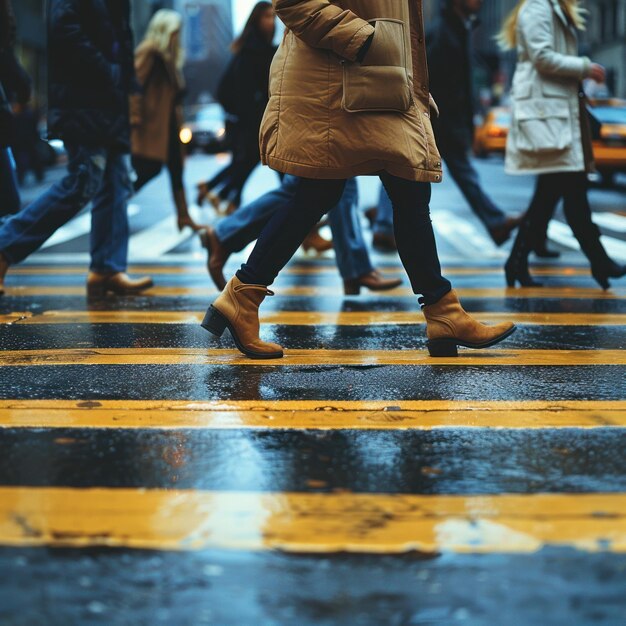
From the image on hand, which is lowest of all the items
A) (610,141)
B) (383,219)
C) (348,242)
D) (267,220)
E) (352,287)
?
(610,141)

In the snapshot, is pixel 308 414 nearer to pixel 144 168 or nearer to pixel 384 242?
pixel 384 242

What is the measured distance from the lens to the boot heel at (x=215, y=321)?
16.5 feet

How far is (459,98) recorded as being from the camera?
972cm

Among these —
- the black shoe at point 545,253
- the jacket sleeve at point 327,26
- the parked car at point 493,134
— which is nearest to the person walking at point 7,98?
the jacket sleeve at point 327,26

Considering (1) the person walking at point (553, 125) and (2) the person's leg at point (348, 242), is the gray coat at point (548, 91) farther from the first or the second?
(2) the person's leg at point (348, 242)

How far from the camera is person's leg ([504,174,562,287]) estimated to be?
755cm

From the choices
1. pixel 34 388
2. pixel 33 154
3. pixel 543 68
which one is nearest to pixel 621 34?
pixel 33 154

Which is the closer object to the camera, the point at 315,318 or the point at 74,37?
the point at 315,318

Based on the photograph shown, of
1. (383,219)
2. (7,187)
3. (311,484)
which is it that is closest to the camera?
(311,484)

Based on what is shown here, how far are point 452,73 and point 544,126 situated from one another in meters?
2.37

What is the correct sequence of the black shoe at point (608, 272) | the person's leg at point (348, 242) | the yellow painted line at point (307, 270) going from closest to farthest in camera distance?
the person's leg at point (348, 242) → the black shoe at point (608, 272) → the yellow painted line at point (307, 270)

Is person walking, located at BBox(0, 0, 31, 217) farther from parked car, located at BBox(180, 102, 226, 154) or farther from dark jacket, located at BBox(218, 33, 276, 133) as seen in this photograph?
parked car, located at BBox(180, 102, 226, 154)

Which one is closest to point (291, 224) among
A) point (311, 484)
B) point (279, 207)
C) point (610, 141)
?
point (279, 207)

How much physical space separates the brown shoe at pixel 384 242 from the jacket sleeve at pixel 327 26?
5.56 meters
